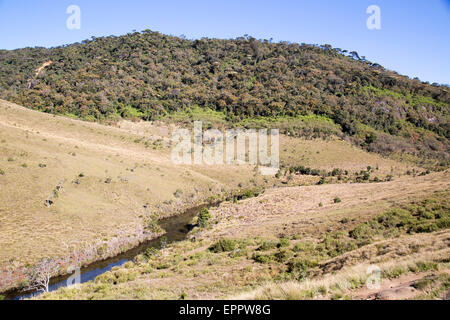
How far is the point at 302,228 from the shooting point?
59.8 ft

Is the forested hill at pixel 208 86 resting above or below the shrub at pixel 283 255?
above

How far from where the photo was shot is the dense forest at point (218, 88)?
248 feet

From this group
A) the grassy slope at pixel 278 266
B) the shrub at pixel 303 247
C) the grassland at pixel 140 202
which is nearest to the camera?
the grassy slope at pixel 278 266

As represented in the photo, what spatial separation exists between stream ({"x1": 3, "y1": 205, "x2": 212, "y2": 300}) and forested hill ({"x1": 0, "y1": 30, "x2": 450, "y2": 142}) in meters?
49.4

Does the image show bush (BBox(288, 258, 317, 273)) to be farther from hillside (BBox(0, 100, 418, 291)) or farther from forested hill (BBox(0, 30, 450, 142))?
forested hill (BBox(0, 30, 450, 142))

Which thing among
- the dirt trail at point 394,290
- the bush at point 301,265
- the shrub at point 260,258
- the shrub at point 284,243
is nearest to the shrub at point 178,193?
the shrub at point 284,243

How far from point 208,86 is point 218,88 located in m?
4.03

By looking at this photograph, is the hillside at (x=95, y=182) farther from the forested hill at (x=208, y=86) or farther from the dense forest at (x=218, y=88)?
the forested hill at (x=208, y=86)

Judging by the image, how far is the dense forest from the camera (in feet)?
248

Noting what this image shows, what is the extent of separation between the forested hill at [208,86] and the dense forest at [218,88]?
0.33 m

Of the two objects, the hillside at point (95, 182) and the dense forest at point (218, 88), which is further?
the dense forest at point (218, 88)

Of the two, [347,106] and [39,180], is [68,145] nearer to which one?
[39,180]

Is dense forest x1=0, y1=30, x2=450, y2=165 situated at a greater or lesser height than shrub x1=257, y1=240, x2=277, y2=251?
greater

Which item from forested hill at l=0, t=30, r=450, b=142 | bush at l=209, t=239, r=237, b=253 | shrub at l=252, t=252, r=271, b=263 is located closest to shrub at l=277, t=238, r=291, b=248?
shrub at l=252, t=252, r=271, b=263
